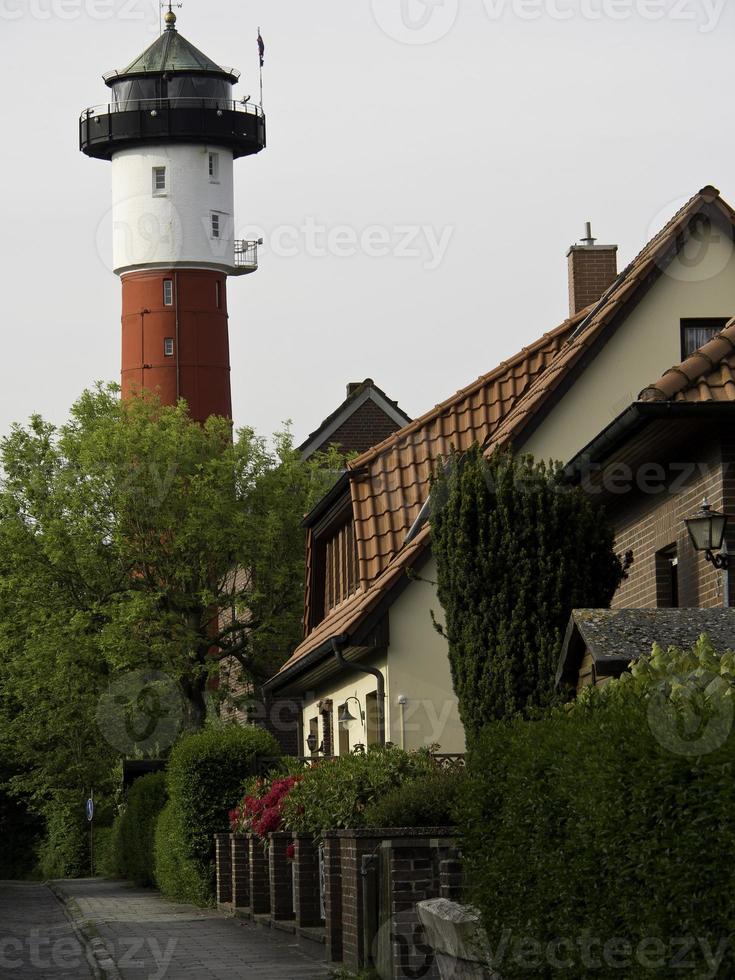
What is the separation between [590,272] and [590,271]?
0.05 ft

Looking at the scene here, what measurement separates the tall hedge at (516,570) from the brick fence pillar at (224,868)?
915cm

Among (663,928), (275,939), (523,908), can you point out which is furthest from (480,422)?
(663,928)

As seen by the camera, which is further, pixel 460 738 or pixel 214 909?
pixel 214 909

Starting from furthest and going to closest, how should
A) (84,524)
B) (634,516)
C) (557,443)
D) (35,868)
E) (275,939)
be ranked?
(35,868) → (84,524) → (557,443) → (275,939) → (634,516)

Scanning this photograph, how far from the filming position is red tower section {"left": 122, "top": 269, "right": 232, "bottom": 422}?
56.4 meters

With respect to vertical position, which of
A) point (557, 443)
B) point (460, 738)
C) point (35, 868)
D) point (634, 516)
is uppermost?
point (557, 443)

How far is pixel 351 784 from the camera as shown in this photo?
56.4 feet

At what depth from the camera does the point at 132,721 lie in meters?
44.2

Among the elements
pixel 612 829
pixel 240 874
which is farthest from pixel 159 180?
pixel 612 829

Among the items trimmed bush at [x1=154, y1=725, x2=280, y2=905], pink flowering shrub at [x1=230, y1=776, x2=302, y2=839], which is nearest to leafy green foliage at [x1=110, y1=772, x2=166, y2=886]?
trimmed bush at [x1=154, y1=725, x2=280, y2=905]

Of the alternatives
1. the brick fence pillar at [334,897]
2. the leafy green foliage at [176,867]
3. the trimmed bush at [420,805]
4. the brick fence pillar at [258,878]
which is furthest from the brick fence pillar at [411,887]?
the leafy green foliage at [176,867]

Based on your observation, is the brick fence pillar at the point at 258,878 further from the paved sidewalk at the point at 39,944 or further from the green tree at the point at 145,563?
the green tree at the point at 145,563

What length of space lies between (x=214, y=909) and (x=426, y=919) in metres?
14.7

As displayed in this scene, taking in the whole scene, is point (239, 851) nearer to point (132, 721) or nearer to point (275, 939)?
point (275, 939)
